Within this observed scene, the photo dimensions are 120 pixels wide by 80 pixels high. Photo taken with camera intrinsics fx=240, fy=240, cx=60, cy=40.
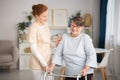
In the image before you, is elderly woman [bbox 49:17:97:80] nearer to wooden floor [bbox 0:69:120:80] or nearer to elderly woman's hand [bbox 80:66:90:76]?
elderly woman's hand [bbox 80:66:90:76]

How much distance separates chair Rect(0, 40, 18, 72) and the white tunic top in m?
4.00

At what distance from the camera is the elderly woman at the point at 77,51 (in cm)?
240

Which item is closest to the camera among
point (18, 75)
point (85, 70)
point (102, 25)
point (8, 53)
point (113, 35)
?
point (85, 70)

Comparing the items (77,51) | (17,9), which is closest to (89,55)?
(77,51)

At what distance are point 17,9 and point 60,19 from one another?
1.29 m

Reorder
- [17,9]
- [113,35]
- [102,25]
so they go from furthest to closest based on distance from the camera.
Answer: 1. [17,9]
2. [102,25]
3. [113,35]

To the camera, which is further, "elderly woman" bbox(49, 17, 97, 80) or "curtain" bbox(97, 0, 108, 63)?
"curtain" bbox(97, 0, 108, 63)

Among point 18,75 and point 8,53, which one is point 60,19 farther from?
point 18,75

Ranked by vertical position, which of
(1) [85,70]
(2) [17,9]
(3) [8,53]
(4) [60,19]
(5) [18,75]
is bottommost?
(5) [18,75]

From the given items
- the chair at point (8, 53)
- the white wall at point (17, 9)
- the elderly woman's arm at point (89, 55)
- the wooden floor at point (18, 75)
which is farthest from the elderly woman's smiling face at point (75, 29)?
the white wall at point (17, 9)

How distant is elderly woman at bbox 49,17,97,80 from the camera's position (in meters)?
2.40

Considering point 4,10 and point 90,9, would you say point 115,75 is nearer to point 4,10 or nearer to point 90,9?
point 90,9

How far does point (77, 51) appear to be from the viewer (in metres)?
2.41

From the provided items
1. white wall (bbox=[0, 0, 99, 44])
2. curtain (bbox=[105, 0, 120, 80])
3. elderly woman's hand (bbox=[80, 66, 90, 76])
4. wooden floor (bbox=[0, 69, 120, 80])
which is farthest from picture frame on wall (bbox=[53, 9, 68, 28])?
elderly woman's hand (bbox=[80, 66, 90, 76])
